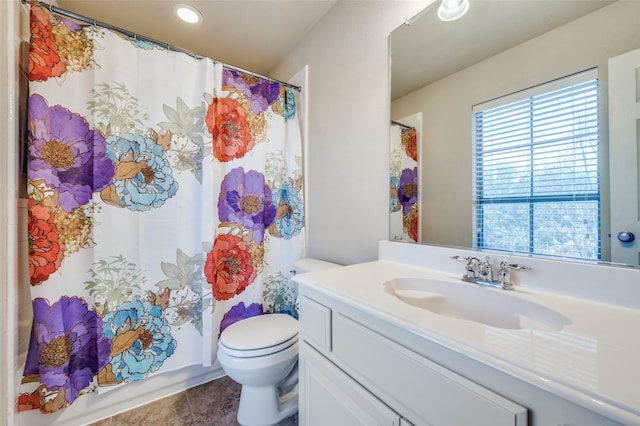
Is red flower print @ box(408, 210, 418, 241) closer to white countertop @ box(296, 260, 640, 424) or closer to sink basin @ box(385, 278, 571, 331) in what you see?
sink basin @ box(385, 278, 571, 331)

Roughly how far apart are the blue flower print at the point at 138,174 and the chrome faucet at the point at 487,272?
1.45 metres

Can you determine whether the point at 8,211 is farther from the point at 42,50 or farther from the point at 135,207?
the point at 42,50

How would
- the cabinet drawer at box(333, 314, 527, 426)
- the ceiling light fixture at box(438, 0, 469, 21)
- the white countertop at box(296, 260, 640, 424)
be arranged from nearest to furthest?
the white countertop at box(296, 260, 640, 424), the cabinet drawer at box(333, 314, 527, 426), the ceiling light fixture at box(438, 0, 469, 21)

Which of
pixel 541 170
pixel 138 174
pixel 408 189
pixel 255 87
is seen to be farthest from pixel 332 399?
pixel 255 87

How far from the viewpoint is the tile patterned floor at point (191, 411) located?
122 centimetres

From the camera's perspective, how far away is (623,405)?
1.03ft

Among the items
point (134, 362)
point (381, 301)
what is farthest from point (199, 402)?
point (381, 301)

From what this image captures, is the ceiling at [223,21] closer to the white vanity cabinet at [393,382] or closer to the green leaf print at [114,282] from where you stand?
the green leaf print at [114,282]

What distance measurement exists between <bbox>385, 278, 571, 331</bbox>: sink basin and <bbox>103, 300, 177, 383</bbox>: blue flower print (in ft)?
4.10

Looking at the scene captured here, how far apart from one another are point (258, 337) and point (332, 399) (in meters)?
0.55

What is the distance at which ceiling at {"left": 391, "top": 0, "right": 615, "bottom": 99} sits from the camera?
30.1 inches

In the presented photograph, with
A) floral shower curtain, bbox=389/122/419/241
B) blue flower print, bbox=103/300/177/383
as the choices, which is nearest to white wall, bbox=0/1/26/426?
blue flower print, bbox=103/300/177/383

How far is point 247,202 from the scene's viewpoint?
5.13 ft

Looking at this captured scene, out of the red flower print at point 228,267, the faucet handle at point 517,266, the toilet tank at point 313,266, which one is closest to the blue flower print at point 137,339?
the red flower print at point 228,267
